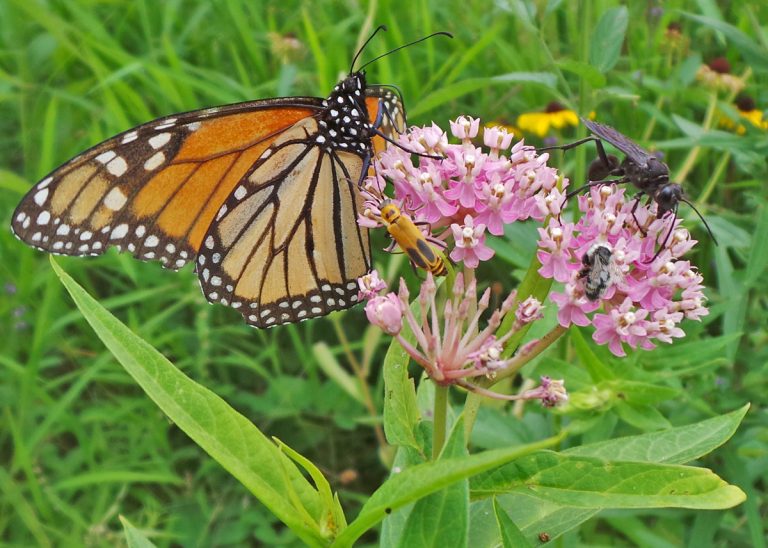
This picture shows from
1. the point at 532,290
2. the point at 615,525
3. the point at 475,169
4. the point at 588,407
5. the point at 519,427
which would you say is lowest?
the point at 615,525

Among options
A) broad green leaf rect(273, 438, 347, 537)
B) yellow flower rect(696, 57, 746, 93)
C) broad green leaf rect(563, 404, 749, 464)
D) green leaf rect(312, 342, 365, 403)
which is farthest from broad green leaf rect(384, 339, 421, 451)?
yellow flower rect(696, 57, 746, 93)

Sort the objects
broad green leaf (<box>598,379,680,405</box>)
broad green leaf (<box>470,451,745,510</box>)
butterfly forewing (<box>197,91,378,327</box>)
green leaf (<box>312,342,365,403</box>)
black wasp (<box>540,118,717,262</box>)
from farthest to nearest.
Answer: green leaf (<box>312,342,365,403</box>)
butterfly forewing (<box>197,91,378,327</box>)
broad green leaf (<box>598,379,680,405</box>)
black wasp (<box>540,118,717,262</box>)
broad green leaf (<box>470,451,745,510</box>)

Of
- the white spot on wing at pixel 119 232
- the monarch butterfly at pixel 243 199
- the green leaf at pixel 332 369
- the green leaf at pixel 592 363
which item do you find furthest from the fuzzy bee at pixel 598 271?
the green leaf at pixel 332 369

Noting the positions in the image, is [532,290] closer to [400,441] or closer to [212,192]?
[400,441]

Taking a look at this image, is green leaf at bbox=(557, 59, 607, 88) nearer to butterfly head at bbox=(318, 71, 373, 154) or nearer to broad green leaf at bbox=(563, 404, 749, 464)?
butterfly head at bbox=(318, 71, 373, 154)

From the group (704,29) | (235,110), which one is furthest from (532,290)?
(704,29)

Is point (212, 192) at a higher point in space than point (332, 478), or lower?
higher

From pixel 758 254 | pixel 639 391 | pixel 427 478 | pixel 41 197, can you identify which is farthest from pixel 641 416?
pixel 41 197
